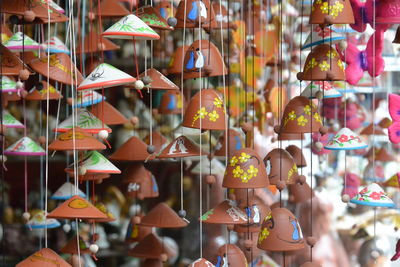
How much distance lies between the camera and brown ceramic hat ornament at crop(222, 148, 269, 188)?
155 centimetres

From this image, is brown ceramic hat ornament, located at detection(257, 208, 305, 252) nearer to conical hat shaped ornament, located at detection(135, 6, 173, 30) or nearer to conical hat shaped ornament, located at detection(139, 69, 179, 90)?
conical hat shaped ornament, located at detection(139, 69, 179, 90)

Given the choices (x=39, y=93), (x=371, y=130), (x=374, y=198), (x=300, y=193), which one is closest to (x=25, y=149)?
(x=39, y=93)

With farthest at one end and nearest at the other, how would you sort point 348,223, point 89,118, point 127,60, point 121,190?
1. point 348,223
2. point 121,190
3. point 127,60
4. point 89,118

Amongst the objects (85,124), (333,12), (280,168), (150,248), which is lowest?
(150,248)

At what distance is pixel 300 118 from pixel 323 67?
12cm

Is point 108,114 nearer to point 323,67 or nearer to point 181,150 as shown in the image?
point 181,150

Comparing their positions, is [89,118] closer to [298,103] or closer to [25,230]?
[298,103]

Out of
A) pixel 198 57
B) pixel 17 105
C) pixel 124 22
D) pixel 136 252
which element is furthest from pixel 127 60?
pixel 124 22

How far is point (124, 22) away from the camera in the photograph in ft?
4.81

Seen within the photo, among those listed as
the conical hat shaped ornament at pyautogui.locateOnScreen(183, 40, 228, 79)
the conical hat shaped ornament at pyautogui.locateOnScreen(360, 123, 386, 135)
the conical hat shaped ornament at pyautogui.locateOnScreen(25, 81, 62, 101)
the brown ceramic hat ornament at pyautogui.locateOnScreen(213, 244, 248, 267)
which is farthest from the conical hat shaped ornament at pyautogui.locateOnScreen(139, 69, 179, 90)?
the conical hat shaped ornament at pyautogui.locateOnScreen(360, 123, 386, 135)

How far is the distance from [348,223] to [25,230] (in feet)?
4.54

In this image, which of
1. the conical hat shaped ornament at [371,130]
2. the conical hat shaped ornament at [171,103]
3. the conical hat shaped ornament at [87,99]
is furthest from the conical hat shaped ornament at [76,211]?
the conical hat shaped ornament at [371,130]

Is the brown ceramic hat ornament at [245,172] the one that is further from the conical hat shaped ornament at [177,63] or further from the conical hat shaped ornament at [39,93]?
the conical hat shaped ornament at [39,93]

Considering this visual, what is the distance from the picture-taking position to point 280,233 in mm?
1586
